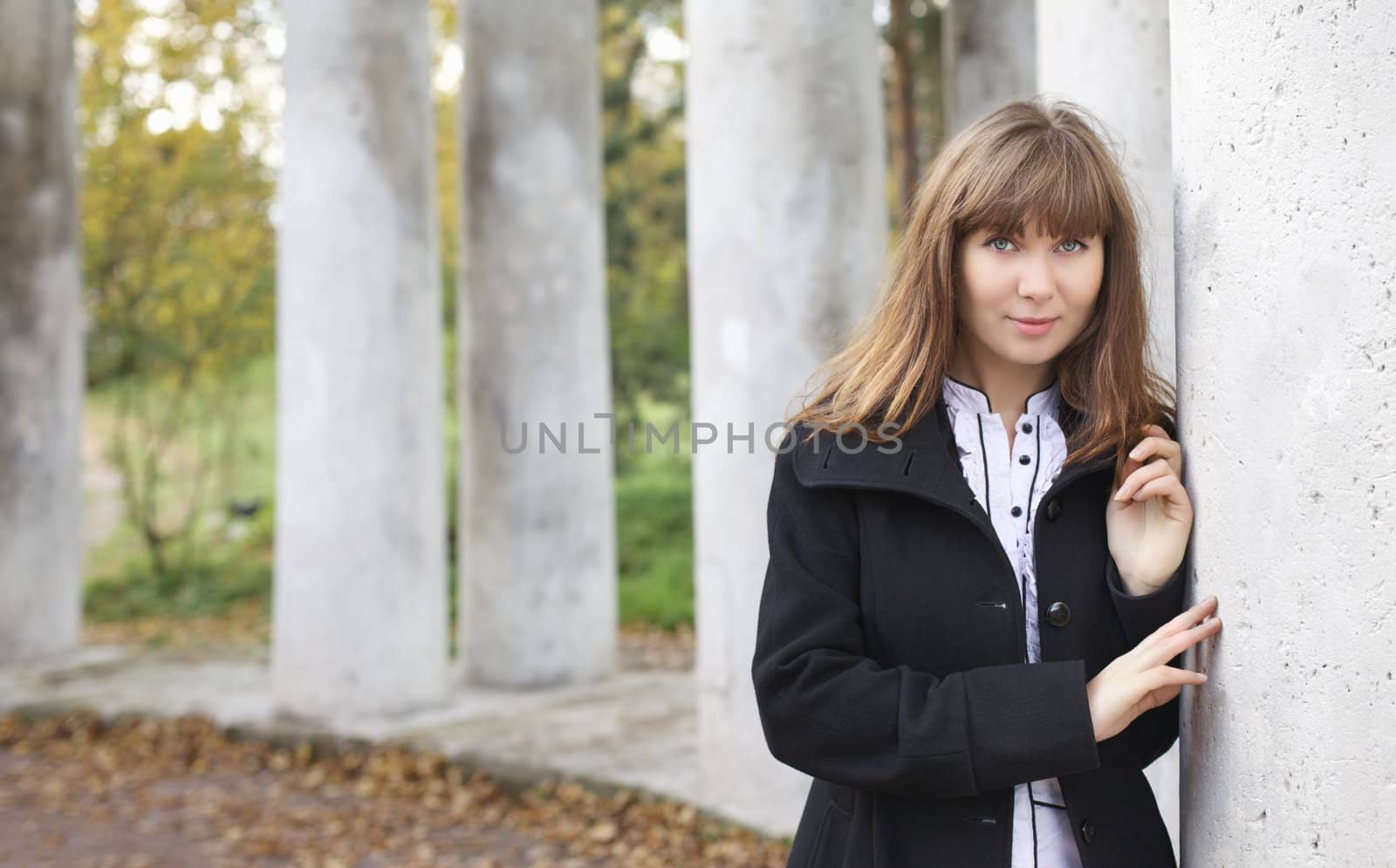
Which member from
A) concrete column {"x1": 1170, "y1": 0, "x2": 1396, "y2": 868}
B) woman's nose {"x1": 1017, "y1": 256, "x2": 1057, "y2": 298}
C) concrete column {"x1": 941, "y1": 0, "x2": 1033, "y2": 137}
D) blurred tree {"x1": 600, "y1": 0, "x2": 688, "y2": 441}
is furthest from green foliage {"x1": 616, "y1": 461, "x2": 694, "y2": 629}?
concrete column {"x1": 1170, "y1": 0, "x2": 1396, "y2": 868}

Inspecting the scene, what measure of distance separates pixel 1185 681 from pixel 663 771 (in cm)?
526

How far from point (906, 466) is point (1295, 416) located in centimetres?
60

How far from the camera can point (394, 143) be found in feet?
27.1

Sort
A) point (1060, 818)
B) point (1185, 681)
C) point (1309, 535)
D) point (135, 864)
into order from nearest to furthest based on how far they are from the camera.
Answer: point (1309, 535) → point (1185, 681) → point (1060, 818) → point (135, 864)

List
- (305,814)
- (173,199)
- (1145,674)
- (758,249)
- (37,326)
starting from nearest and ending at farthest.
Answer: (1145,674) < (758,249) < (305,814) < (37,326) < (173,199)

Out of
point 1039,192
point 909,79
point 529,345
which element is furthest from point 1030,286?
point 909,79

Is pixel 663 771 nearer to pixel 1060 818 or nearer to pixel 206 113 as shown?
pixel 1060 818

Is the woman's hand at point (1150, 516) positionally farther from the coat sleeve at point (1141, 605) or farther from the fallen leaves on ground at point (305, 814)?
the fallen leaves on ground at point (305, 814)

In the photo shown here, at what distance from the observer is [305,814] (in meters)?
6.91

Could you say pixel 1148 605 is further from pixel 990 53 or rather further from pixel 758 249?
pixel 990 53

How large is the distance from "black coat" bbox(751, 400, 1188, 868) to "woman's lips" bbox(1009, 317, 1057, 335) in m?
0.21

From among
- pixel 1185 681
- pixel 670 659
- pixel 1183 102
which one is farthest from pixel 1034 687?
pixel 670 659

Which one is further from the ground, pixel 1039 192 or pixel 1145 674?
pixel 1039 192

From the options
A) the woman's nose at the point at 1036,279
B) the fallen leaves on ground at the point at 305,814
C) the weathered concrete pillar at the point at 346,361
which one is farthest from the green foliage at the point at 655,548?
the woman's nose at the point at 1036,279
